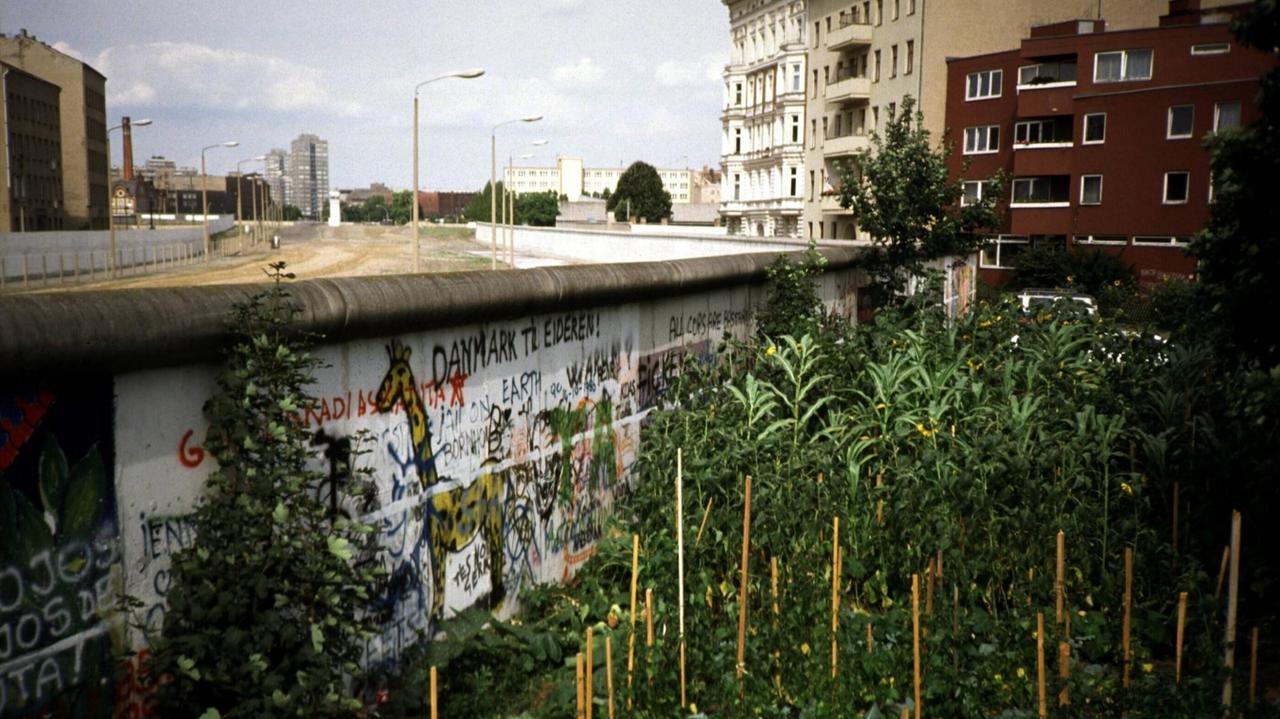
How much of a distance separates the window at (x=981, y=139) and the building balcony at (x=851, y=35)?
14.1 meters

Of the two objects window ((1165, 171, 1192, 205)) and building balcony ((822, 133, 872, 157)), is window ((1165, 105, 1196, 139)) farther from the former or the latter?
building balcony ((822, 133, 872, 157))

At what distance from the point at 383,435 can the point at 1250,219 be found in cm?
479

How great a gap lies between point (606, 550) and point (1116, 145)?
153 ft

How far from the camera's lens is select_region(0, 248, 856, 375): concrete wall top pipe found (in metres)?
4.02

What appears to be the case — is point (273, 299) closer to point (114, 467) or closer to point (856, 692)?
point (114, 467)

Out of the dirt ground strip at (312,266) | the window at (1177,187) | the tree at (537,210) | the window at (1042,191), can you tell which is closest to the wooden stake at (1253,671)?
the dirt ground strip at (312,266)

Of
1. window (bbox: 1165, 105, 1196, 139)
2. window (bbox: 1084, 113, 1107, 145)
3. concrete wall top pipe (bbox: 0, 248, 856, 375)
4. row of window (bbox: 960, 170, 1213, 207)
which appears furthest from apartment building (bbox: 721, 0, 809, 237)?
concrete wall top pipe (bbox: 0, 248, 856, 375)

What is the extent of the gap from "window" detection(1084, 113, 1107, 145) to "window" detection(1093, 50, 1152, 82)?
1.76 meters

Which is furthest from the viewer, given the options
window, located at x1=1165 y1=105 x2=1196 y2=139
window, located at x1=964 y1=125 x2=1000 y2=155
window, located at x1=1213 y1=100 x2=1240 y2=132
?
window, located at x1=964 y1=125 x2=1000 y2=155

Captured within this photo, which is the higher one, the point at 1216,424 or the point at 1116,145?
the point at 1116,145

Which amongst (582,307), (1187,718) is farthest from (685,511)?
(1187,718)

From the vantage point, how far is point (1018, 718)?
5734 mm

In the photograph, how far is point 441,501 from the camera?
671 cm

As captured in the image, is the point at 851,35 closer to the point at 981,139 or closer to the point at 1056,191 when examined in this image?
the point at 981,139
